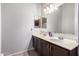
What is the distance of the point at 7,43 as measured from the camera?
192 centimetres

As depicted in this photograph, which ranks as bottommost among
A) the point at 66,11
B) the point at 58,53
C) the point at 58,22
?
the point at 58,53

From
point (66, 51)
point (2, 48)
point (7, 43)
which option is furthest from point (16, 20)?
point (66, 51)

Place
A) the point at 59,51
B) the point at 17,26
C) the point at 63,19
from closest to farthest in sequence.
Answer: the point at 59,51 → the point at 63,19 → the point at 17,26

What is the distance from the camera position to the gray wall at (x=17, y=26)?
1.89m

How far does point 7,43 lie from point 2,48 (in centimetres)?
18

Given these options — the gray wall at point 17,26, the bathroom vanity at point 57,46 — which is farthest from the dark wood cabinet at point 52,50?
the gray wall at point 17,26

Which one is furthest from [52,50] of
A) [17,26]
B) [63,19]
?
[17,26]

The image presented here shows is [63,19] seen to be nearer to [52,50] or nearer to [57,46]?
[57,46]

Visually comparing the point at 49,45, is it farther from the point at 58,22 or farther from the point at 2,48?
the point at 2,48

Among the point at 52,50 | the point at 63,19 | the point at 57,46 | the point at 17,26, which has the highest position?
the point at 63,19

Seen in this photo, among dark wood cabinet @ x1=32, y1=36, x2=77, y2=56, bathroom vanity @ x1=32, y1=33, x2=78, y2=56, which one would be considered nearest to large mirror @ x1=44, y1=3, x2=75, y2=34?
bathroom vanity @ x1=32, y1=33, x2=78, y2=56

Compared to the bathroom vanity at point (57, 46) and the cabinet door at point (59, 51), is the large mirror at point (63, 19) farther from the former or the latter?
the cabinet door at point (59, 51)

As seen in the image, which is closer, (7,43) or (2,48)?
(2,48)

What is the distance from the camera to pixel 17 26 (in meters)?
2.07
